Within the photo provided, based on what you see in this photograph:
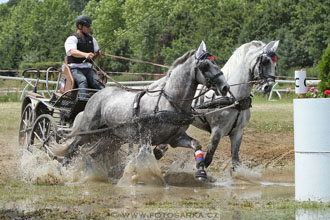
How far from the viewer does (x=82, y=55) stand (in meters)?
9.27

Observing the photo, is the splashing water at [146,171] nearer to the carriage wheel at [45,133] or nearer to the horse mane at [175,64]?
the horse mane at [175,64]

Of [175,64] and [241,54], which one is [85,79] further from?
[241,54]

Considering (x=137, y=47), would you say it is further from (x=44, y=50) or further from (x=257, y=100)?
(x=257, y=100)

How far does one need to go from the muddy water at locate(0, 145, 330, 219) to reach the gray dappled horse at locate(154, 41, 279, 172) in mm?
590

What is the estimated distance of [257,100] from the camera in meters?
22.6

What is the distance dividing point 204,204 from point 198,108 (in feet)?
8.91

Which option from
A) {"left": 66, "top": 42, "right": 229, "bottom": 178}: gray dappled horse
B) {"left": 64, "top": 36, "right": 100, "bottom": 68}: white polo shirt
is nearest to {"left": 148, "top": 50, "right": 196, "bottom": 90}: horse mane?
{"left": 66, "top": 42, "right": 229, "bottom": 178}: gray dappled horse

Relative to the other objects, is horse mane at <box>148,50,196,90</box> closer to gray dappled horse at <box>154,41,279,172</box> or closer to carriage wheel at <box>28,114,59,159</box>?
gray dappled horse at <box>154,41,279,172</box>

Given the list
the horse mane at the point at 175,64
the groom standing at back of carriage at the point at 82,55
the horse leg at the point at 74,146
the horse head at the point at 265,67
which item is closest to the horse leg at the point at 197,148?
the horse mane at the point at 175,64

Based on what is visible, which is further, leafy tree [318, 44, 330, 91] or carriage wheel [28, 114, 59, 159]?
leafy tree [318, 44, 330, 91]

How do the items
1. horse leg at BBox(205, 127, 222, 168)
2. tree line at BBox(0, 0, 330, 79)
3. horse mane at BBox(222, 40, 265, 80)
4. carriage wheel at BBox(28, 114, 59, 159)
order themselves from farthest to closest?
1. tree line at BBox(0, 0, 330, 79)
2. carriage wheel at BBox(28, 114, 59, 159)
3. horse mane at BBox(222, 40, 265, 80)
4. horse leg at BBox(205, 127, 222, 168)

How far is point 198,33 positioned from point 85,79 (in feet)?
139

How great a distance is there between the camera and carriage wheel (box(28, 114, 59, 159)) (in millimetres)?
9648

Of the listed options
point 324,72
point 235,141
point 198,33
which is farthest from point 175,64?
point 198,33
